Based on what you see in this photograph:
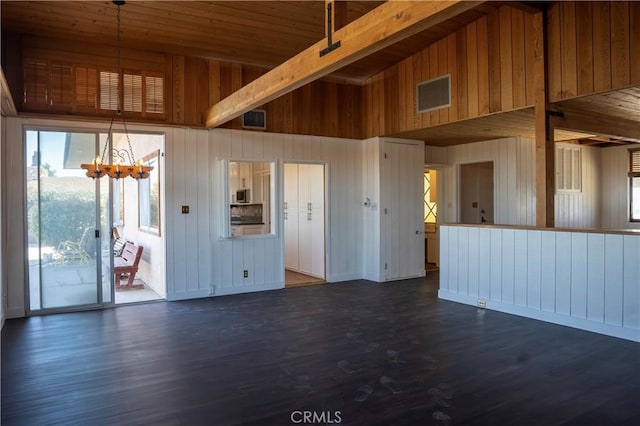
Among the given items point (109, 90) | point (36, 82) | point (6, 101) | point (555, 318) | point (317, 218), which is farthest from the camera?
point (317, 218)

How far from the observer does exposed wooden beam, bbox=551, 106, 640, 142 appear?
16.7 ft

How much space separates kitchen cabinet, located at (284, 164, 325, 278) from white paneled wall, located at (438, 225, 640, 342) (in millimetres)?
2262

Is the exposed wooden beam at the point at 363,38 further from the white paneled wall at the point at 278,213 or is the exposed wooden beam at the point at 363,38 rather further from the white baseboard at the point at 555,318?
the white baseboard at the point at 555,318

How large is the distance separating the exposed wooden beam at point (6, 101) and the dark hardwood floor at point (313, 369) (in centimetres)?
232

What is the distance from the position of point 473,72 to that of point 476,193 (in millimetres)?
3723

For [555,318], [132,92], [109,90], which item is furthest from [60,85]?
[555,318]

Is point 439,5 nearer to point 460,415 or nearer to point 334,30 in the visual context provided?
point 334,30

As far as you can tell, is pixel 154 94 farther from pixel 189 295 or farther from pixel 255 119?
pixel 189 295

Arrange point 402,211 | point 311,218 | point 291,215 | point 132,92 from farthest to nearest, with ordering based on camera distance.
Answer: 1. point 291,215
2. point 311,218
3. point 402,211
4. point 132,92

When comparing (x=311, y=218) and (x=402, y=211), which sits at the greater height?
(x=402, y=211)

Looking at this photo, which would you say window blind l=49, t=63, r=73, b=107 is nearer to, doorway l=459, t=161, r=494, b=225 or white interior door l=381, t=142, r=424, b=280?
white interior door l=381, t=142, r=424, b=280

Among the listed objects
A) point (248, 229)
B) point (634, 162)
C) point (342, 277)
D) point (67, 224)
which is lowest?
point (342, 277)

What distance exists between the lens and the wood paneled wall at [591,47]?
163 inches

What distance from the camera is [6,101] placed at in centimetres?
439
